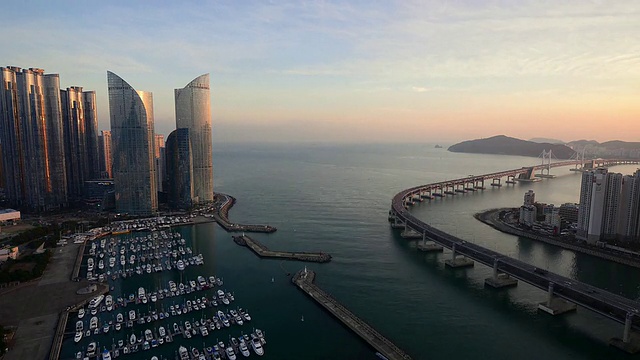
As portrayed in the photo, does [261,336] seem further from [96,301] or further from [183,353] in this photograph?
[96,301]

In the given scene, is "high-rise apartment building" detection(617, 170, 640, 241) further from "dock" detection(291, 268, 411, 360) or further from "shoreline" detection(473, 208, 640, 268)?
"dock" detection(291, 268, 411, 360)

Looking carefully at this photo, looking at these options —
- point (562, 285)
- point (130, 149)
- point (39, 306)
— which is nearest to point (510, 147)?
point (130, 149)

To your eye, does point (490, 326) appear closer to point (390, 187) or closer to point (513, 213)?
point (513, 213)

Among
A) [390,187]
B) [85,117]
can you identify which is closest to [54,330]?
[85,117]

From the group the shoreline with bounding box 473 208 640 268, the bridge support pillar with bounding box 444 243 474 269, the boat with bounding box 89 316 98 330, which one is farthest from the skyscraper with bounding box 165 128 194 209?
the shoreline with bounding box 473 208 640 268

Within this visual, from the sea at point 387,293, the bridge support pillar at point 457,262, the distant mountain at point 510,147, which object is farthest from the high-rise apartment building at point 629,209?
the distant mountain at point 510,147

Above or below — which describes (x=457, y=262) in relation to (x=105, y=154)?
below

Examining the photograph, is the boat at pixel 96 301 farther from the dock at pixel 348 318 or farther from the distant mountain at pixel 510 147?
the distant mountain at pixel 510 147
